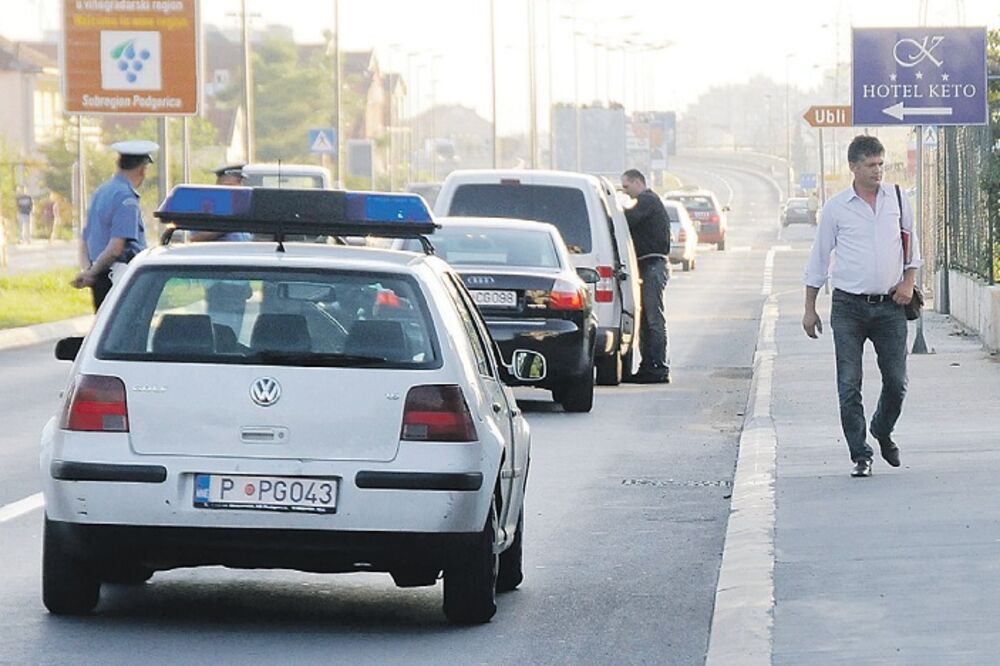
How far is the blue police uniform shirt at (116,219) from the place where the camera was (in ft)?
49.9

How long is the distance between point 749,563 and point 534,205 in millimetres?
11944

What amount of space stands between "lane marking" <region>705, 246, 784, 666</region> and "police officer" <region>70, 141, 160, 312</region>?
401cm

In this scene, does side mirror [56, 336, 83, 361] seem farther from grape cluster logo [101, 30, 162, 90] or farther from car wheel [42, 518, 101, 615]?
grape cluster logo [101, 30, 162, 90]

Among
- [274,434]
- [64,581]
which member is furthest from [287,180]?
[274,434]

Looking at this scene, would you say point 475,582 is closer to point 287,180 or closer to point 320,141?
point 287,180

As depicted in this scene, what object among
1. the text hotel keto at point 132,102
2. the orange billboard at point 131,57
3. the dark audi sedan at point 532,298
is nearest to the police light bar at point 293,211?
the dark audi sedan at point 532,298

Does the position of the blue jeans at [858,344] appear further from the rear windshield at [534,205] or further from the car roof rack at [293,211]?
the rear windshield at [534,205]

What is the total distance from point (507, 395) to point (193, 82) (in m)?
29.9

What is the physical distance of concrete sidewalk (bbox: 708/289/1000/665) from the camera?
7.66 meters

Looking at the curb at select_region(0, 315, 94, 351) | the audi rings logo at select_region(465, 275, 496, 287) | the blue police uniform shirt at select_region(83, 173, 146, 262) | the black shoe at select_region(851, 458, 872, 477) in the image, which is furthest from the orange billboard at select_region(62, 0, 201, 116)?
the black shoe at select_region(851, 458, 872, 477)

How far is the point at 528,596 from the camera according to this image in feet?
31.2

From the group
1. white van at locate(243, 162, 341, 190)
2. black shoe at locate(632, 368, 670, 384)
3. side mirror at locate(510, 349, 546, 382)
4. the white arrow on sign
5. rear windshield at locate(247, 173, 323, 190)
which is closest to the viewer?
side mirror at locate(510, 349, 546, 382)

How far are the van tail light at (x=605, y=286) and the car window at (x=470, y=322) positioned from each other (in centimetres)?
1104

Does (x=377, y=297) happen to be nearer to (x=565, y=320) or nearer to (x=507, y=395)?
(x=507, y=395)
